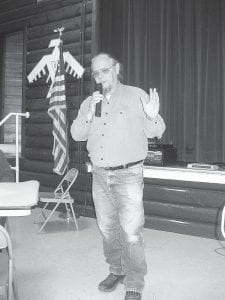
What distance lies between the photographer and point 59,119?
5512 millimetres

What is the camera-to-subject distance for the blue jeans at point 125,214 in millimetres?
2605

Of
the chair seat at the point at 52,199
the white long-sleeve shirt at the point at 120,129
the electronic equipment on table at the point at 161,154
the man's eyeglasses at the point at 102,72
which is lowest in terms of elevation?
the chair seat at the point at 52,199

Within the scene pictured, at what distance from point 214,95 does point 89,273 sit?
8.74 feet

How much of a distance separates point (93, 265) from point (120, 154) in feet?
4.44

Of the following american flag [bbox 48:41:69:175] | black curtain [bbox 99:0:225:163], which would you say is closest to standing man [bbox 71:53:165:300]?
black curtain [bbox 99:0:225:163]

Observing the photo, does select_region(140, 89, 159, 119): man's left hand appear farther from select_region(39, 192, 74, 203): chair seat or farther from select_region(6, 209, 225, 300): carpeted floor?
select_region(39, 192, 74, 203): chair seat

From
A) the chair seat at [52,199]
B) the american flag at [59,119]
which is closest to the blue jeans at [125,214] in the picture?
the chair seat at [52,199]

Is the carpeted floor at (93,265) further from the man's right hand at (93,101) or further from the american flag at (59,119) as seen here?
the man's right hand at (93,101)

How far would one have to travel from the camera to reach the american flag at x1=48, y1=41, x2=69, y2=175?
17.9 ft

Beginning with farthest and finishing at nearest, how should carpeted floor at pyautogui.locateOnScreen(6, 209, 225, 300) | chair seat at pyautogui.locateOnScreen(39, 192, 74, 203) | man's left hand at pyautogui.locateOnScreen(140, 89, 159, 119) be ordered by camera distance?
chair seat at pyautogui.locateOnScreen(39, 192, 74, 203) < carpeted floor at pyautogui.locateOnScreen(6, 209, 225, 300) < man's left hand at pyautogui.locateOnScreen(140, 89, 159, 119)

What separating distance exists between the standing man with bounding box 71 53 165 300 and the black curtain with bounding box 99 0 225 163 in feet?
7.81

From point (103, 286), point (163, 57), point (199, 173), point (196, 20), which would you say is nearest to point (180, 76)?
point (163, 57)

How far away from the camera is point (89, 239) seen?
4473 mm

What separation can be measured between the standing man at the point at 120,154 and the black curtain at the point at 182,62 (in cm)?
238
